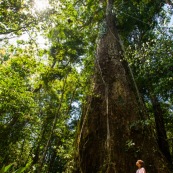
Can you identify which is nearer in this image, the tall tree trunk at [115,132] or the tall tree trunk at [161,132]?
the tall tree trunk at [115,132]

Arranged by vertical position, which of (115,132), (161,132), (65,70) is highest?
(65,70)

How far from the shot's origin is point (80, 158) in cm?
677

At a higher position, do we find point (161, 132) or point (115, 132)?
point (161, 132)

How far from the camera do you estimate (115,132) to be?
6996 mm

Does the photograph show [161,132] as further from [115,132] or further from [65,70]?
[65,70]

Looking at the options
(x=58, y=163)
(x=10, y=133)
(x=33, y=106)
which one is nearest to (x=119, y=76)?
(x=33, y=106)

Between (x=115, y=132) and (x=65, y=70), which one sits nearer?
(x=115, y=132)

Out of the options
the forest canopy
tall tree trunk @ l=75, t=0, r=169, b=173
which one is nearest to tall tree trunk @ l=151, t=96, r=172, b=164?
the forest canopy

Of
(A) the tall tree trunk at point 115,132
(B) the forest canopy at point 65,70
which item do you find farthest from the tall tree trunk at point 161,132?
(A) the tall tree trunk at point 115,132

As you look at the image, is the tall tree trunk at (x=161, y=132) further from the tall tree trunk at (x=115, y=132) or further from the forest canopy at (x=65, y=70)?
the tall tree trunk at (x=115, y=132)

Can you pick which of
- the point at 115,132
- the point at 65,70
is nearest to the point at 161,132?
the point at 115,132

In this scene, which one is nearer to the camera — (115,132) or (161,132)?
(115,132)

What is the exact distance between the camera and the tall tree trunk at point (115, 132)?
244 inches

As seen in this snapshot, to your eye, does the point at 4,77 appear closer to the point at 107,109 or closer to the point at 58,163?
the point at 107,109
